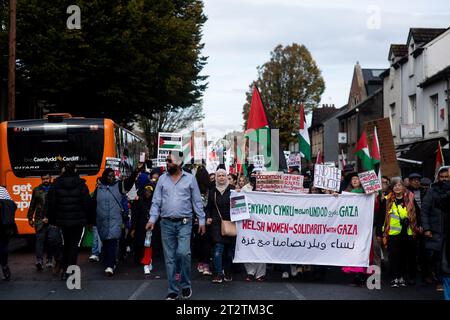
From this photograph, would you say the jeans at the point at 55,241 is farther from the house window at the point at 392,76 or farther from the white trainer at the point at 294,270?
the house window at the point at 392,76

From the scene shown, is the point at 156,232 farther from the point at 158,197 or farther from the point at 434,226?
the point at 434,226

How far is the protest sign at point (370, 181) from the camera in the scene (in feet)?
39.2

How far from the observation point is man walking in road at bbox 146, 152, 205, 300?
9875 millimetres

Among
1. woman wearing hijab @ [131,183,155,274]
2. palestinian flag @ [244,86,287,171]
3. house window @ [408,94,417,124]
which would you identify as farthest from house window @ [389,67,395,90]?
woman wearing hijab @ [131,183,155,274]

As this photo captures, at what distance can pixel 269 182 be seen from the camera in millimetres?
12797

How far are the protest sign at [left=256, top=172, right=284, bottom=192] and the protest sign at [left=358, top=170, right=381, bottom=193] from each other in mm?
1484

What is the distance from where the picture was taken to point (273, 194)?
12430mm

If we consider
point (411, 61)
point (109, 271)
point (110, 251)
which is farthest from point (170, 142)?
point (411, 61)

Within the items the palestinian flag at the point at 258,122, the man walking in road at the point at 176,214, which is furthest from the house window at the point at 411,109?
the man walking in road at the point at 176,214

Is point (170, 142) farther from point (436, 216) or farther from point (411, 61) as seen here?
point (411, 61)

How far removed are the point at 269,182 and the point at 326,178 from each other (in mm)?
1073

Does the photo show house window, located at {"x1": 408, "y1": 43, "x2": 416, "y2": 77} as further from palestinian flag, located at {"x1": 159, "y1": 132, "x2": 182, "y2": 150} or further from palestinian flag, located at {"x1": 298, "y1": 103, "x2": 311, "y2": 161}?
palestinian flag, located at {"x1": 298, "y1": 103, "x2": 311, "y2": 161}

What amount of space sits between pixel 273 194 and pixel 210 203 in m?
1.13

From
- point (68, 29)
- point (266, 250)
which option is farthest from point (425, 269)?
point (68, 29)
